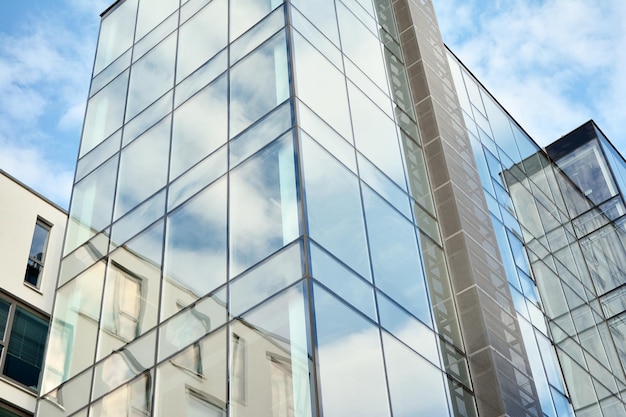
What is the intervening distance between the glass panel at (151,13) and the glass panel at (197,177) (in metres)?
7.97

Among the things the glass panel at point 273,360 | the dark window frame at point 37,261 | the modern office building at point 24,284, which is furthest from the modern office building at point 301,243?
the dark window frame at point 37,261

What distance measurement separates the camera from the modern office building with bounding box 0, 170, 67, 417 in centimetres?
2252

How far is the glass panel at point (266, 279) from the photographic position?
54.4 feet

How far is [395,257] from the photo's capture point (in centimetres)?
1953

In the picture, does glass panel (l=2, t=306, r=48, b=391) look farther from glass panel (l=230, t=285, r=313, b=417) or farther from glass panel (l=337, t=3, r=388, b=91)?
glass panel (l=337, t=3, r=388, b=91)

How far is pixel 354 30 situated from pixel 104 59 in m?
9.66

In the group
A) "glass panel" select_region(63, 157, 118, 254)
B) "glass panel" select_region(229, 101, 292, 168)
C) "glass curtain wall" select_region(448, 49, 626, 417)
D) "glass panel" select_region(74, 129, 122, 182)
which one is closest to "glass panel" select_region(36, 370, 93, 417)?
"glass panel" select_region(63, 157, 118, 254)

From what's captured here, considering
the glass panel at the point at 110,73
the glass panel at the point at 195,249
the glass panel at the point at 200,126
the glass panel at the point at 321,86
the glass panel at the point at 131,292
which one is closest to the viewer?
the glass panel at the point at 195,249

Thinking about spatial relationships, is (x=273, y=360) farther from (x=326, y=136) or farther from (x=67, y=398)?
(x=67, y=398)

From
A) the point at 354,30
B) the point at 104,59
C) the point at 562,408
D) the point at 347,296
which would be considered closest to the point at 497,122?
the point at 354,30

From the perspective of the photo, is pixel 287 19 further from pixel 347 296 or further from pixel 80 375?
pixel 80 375

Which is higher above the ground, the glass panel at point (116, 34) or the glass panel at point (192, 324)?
the glass panel at point (116, 34)

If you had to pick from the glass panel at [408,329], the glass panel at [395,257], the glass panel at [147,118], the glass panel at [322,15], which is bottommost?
the glass panel at [408,329]

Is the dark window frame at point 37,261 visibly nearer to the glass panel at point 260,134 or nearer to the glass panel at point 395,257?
the glass panel at point 260,134
